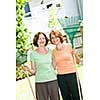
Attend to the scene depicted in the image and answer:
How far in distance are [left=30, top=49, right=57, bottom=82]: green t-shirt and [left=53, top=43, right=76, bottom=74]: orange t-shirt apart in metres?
0.07

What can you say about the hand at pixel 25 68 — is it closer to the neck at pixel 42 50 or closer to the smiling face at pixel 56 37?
the neck at pixel 42 50

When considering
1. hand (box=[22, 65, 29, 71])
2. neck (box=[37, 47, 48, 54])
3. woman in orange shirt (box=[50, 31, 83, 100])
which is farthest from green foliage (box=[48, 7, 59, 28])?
hand (box=[22, 65, 29, 71])

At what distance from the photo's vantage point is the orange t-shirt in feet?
6.27

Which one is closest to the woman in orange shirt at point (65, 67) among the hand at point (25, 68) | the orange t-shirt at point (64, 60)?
the orange t-shirt at point (64, 60)

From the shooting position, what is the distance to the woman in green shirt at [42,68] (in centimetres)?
181

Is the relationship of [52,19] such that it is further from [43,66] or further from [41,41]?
[43,66]

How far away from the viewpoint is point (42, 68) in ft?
6.00

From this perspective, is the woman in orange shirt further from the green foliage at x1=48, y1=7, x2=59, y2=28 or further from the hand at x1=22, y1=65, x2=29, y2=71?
the hand at x1=22, y1=65, x2=29, y2=71

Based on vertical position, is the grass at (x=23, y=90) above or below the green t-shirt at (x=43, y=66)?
below

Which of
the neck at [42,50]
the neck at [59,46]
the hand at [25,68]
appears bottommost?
the hand at [25,68]

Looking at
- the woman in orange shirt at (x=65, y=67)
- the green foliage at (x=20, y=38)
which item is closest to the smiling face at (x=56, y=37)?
the woman in orange shirt at (x=65, y=67)

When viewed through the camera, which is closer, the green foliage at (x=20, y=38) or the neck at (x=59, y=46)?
the green foliage at (x=20, y=38)
